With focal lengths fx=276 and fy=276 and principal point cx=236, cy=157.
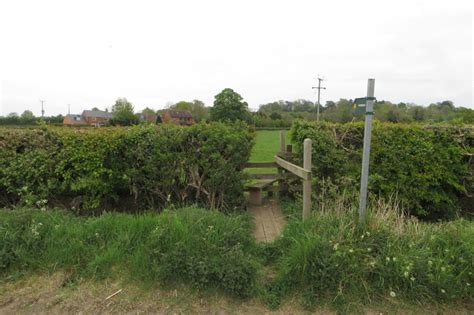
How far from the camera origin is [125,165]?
445 cm

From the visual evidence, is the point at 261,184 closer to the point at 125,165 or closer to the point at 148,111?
the point at 125,165

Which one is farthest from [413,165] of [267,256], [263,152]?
[263,152]

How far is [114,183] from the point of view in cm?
443

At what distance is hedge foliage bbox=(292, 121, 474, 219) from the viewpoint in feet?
16.7

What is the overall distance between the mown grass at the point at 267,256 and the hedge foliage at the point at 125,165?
968 mm

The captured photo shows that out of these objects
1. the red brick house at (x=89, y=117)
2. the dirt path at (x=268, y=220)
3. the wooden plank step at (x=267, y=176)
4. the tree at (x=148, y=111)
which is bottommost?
the dirt path at (x=268, y=220)

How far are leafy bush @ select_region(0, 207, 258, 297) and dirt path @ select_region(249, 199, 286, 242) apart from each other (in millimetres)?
691

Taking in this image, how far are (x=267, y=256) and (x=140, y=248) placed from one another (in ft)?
4.71

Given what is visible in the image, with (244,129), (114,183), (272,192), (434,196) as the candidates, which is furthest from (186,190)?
(434,196)

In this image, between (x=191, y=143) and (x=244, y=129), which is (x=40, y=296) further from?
(x=244, y=129)

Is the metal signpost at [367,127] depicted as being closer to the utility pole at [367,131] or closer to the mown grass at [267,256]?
the utility pole at [367,131]

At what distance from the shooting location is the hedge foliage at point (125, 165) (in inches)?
166

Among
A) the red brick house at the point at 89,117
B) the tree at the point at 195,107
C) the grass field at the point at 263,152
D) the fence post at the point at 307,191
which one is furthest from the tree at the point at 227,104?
the fence post at the point at 307,191

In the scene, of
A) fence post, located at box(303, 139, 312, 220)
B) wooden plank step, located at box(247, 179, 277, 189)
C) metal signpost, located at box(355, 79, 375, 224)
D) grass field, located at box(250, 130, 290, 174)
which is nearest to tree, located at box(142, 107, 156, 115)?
grass field, located at box(250, 130, 290, 174)
